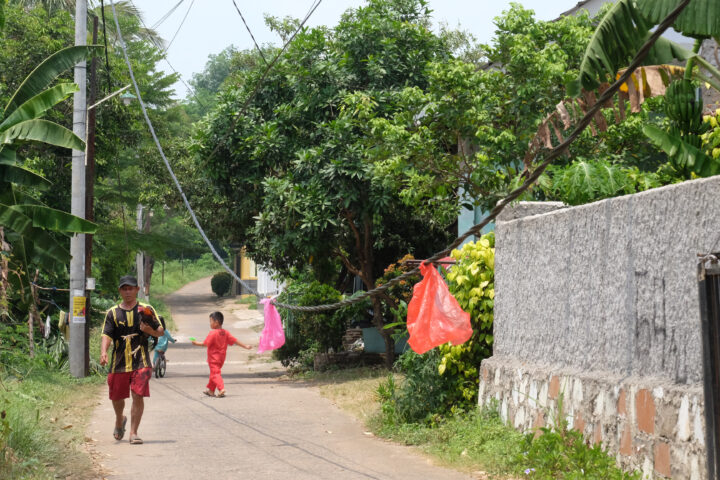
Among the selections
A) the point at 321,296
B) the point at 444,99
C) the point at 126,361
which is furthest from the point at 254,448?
the point at 321,296

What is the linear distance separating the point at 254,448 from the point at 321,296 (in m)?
9.64

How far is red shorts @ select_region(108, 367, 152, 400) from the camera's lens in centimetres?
1019

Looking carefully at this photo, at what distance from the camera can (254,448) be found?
1005cm

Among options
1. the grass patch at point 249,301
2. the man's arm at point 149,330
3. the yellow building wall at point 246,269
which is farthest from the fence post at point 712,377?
the yellow building wall at point 246,269

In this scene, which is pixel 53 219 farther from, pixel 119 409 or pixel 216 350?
pixel 216 350

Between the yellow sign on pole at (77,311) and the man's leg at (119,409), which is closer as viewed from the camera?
the man's leg at (119,409)

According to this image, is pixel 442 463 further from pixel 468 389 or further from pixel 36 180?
pixel 36 180

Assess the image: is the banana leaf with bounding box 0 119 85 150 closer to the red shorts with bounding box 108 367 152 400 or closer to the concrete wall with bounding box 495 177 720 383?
the red shorts with bounding box 108 367 152 400

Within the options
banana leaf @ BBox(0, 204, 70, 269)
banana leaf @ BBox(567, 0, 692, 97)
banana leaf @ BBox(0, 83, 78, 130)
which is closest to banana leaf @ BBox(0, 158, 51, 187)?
banana leaf @ BBox(0, 204, 70, 269)

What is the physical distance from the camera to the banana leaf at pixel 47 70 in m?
12.3

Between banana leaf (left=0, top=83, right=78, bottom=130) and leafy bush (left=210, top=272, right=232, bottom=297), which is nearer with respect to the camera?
banana leaf (left=0, top=83, right=78, bottom=130)

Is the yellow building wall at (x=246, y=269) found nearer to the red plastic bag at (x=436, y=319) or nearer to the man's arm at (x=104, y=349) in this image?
the man's arm at (x=104, y=349)

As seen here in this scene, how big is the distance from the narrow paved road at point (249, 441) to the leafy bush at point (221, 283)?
43102 millimetres

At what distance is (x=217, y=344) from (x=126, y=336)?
223 inches
